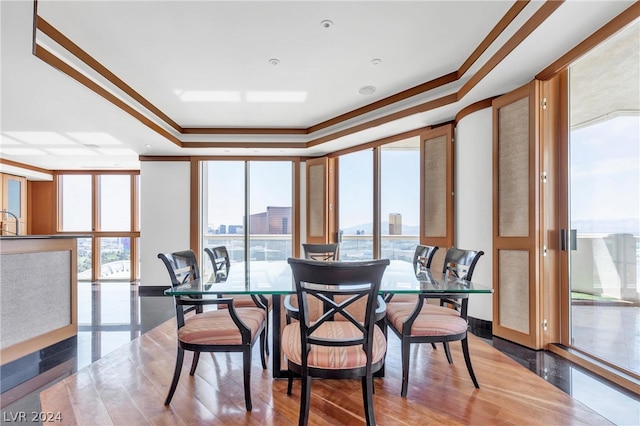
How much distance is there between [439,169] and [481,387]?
8.27 ft

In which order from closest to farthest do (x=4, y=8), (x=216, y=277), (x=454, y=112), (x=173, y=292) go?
(x=4, y=8) → (x=173, y=292) → (x=216, y=277) → (x=454, y=112)

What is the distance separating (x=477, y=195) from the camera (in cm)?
339

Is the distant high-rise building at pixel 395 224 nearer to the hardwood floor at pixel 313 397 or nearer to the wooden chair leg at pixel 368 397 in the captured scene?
the hardwood floor at pixel 313 397

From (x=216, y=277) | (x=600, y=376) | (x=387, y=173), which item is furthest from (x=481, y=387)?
(x=387, y=173)

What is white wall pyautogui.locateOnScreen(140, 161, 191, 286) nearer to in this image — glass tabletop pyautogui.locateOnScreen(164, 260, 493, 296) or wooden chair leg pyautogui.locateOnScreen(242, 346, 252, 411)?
glass tabletop pyautogui.locateOnScreen(164, 260, 493, 296)

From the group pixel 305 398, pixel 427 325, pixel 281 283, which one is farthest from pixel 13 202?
pixel 427 325

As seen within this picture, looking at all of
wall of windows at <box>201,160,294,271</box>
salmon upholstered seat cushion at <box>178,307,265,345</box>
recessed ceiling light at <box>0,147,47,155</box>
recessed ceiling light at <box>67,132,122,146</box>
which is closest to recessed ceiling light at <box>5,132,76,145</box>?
recessed ceiling light at <box>67,132,122,146</box>

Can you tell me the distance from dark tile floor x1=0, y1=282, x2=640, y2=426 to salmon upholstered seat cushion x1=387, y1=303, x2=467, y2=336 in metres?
0.85

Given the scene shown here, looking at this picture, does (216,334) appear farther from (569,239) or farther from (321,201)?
(321,201)

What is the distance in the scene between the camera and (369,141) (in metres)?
4.82

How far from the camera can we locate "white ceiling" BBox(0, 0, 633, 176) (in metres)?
2.15

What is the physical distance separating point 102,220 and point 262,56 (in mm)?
6189

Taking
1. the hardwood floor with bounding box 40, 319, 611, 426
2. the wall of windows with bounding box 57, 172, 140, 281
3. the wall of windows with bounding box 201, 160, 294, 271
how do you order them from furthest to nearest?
the wall of windows with bounding box 57, 172, 140, 281
the wall of windows with bounding box 201, 160, 294, 271
the hardwood floor with bounding box 40, 319, 611, 426

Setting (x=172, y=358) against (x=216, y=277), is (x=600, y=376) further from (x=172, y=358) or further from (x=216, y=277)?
(x=172, y=358)
